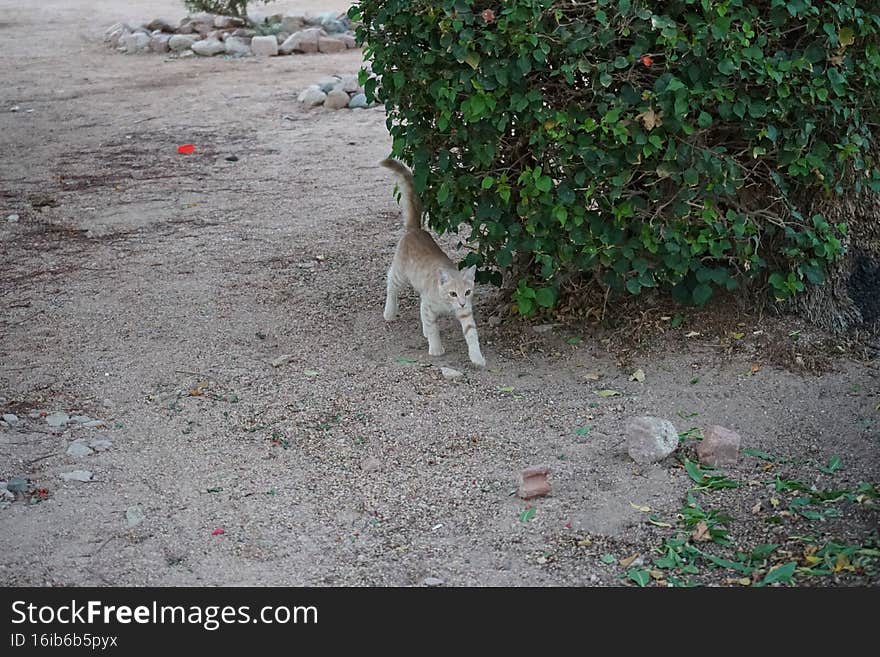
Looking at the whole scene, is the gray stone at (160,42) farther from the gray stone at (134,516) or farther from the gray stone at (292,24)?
the gray stone at (134,516)

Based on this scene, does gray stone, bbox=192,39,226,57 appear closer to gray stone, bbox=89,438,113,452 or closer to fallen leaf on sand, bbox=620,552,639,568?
gray stone, bbox=89,438,113,452

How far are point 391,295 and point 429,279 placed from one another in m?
0.49

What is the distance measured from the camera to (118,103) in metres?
13.0

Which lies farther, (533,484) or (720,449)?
(720,449)

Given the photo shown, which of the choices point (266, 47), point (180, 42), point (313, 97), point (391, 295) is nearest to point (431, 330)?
point (391, 295)

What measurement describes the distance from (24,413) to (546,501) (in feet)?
8.60

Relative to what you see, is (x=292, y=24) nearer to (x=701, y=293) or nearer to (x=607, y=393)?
(x=701, y=293)

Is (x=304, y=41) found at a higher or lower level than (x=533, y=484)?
lower

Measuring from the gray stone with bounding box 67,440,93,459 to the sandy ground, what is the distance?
0.04 meters

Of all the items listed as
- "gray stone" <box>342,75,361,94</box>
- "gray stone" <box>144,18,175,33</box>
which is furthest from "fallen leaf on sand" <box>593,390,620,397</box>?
"gray stone" <box>144,18,175,33</box>

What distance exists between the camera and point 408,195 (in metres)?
6.11

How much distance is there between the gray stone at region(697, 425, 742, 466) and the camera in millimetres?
4488

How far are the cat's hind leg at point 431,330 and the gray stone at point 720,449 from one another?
171 centimetres

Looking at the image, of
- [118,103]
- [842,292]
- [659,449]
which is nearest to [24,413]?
[659,449]
